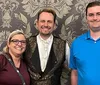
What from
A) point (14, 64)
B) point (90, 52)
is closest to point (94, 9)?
point (90, 52)

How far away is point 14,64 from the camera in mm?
2100

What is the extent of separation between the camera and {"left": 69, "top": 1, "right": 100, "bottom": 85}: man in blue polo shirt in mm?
1852

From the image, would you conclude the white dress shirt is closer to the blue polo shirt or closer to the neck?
the blue polo shirt

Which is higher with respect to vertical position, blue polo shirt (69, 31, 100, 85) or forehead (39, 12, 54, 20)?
forehead (39, 12, 54, 20)

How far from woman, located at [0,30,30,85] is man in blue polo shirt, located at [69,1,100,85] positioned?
1.56 ft

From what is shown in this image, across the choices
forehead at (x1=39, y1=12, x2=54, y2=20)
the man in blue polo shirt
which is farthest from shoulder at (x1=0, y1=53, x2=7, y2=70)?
the man in blue polo shirt

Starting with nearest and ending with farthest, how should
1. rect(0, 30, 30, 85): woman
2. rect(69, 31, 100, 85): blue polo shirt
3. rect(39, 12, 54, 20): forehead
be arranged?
rect(69, 31, 100, 85): blue polo shirt
rect(0, 30, 30, 85): woman
rect(39, 12, 54, 20): forehead

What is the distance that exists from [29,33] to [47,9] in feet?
1.14

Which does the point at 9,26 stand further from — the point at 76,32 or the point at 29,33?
the point at 76,32

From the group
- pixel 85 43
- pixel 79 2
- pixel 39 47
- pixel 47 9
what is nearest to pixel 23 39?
pixel 39 47

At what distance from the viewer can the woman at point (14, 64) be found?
2.03 meters

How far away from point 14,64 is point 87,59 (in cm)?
65

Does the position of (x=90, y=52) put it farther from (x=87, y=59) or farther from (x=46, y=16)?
(x=46, y=16)

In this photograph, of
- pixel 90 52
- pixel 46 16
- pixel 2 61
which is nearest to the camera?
pixel 90 52
